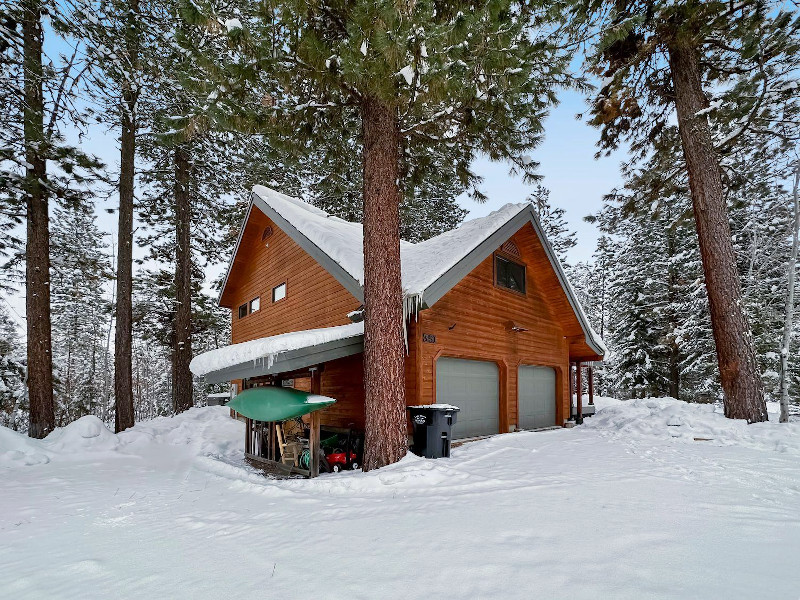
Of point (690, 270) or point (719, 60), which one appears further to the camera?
point (690, 270)

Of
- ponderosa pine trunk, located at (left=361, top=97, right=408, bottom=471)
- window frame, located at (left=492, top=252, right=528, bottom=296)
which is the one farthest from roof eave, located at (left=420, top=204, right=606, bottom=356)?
ponderosa pine trunk, located at (left=361, top=97, right=408, bottom=471)

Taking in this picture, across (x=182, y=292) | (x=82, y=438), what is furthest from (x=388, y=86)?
(x=182, y=292)

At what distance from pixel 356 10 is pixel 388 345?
467 cm

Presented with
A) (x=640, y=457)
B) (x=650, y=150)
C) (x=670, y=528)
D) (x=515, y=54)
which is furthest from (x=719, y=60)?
(x=670, y=528)

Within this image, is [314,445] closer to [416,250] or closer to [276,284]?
[416,250]

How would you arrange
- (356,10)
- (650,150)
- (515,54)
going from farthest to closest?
(650,150), (515,54), (356,10)

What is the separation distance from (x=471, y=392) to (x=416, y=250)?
Result: 4081 mm

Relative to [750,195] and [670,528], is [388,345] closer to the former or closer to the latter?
[670,528]

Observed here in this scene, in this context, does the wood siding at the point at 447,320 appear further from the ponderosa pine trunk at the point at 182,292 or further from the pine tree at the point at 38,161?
the pine tree at the point at 38,161

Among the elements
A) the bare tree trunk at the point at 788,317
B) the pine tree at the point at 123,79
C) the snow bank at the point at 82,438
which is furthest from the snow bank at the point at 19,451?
the bare tree trunk at the point at 788,317

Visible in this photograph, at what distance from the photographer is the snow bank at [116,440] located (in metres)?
8.65

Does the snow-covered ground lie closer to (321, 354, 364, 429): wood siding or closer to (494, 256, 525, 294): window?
(321, 354, 364, 429): wood siding

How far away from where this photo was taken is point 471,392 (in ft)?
33.8

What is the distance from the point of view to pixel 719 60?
33.6ft
